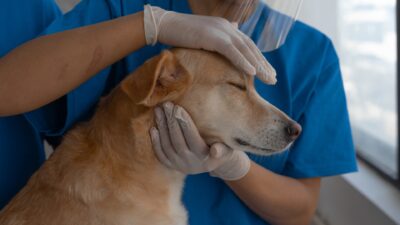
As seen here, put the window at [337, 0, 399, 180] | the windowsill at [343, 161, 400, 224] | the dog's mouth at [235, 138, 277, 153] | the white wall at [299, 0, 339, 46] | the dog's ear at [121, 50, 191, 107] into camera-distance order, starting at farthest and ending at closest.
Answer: the white wall at [299, 0, 339, 46], the window at [337, 0, 399, 180], the windowsill at [343, 161, 400, 224], the dog's mouth at [235, 138, 277, 153], the dog's ear at [121, 50, 191, 107]

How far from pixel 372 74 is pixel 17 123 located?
4.57ft

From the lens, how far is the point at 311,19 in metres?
1.90

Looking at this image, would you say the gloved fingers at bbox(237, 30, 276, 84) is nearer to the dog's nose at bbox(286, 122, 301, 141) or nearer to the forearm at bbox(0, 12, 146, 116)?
the dog's nose at bbox(286, 122, 301, 141)

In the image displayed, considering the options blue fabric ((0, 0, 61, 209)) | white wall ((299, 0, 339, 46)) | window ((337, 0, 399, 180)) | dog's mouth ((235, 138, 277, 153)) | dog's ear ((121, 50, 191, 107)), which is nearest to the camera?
dog's ear ((121, 50, 191, 107))

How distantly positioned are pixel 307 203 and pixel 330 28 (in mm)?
1084

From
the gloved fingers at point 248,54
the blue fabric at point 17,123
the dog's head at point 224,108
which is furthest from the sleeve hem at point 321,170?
the blue fabric at point 17,123

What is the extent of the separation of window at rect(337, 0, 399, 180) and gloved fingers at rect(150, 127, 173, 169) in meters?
0.96

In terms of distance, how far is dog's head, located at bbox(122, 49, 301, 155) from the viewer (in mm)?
895

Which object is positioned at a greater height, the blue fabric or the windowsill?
the blue fabric

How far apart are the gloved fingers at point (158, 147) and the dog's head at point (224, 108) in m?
0.07

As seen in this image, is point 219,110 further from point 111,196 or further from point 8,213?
point 8,213

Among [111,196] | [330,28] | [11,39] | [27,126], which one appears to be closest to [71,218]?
[111,196]

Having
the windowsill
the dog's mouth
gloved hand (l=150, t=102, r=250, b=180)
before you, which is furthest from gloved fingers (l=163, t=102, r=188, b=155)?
the windowsill

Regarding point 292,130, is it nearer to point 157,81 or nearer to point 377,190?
point 157,81
